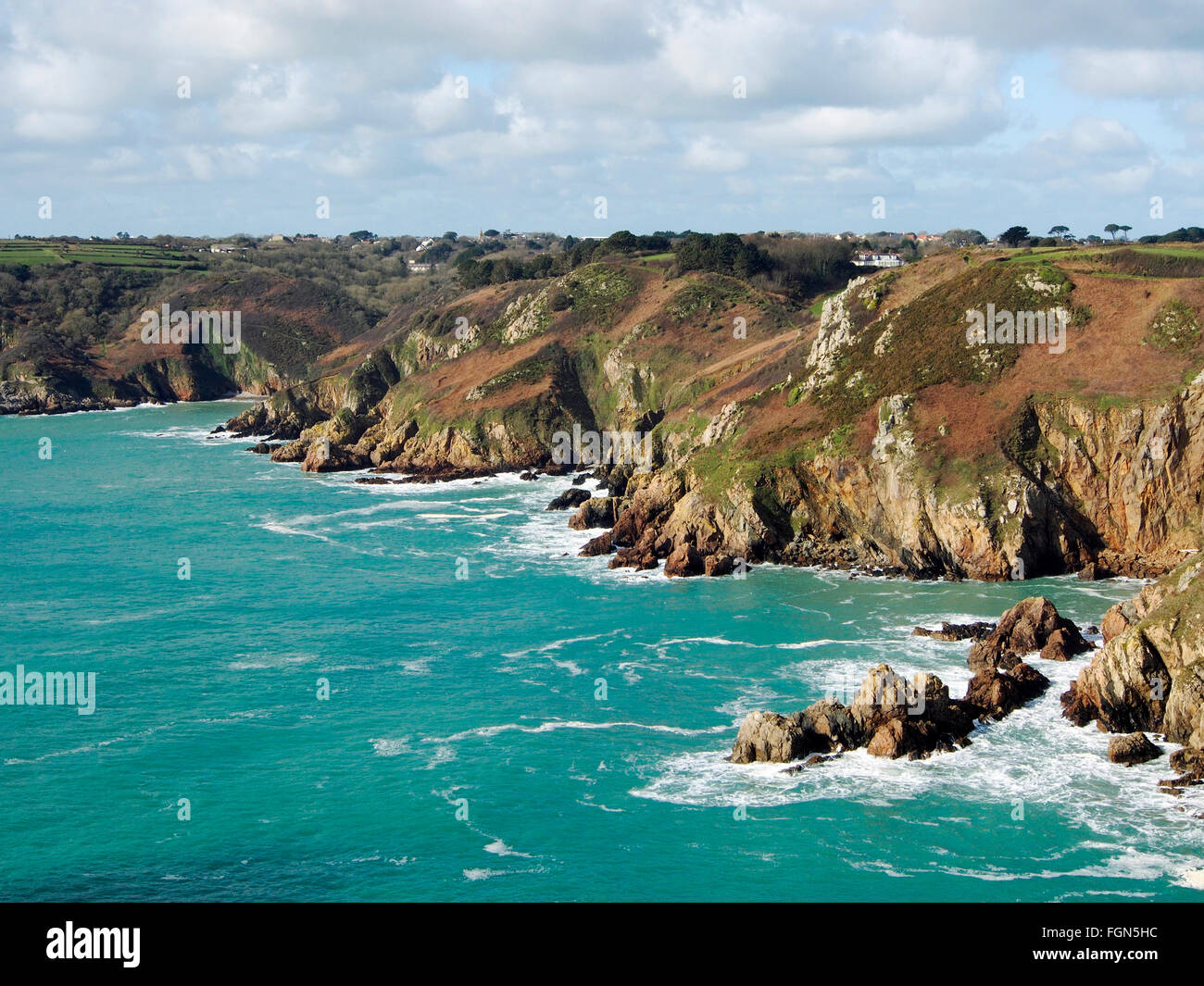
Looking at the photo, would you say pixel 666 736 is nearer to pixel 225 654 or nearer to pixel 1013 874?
pixel 1013 874

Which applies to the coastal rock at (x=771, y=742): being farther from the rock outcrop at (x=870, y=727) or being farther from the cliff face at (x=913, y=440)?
the cliff face at (x=913, y=440)

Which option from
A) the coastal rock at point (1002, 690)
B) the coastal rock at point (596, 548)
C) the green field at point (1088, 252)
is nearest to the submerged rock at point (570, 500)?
the coastal rock at point (596, 548)

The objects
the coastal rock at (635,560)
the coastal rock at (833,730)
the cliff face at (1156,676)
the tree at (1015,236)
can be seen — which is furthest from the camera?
the tree at (1015,236)

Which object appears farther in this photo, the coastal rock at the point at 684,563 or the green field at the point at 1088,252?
the green field at the point at 1088,252

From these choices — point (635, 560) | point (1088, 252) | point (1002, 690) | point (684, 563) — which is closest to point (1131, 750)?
point (1002, 690)

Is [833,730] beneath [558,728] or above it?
above

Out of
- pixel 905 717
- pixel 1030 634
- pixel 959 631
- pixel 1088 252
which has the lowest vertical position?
pixel 905 717

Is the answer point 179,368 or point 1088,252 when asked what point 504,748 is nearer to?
point 1088,252
